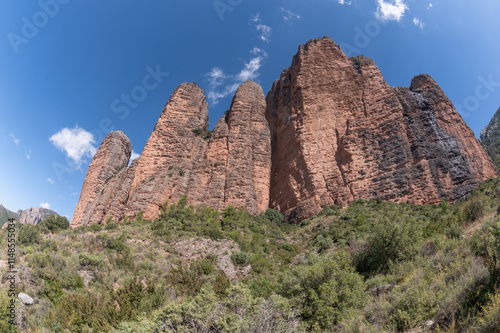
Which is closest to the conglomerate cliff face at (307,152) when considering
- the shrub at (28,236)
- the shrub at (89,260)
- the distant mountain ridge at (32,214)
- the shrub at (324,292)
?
the shrub at (28,236)

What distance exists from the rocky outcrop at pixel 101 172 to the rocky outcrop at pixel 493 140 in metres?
44.1

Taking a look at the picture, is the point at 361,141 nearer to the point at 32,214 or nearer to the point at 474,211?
the point at 474,211

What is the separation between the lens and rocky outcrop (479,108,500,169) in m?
37.6

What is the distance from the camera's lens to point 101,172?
1283 inches

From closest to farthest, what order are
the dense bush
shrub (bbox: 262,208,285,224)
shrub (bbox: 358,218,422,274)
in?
shrub (bbox: 358,218,422,274), the dense bush, shrub (bbox: 262,208,285,224)

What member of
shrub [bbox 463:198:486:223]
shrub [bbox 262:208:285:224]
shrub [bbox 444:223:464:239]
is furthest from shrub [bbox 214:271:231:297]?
shrub [bbox 262:208:285:224]

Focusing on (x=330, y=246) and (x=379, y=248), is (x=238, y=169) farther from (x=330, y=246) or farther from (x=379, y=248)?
(x=379, y=248)

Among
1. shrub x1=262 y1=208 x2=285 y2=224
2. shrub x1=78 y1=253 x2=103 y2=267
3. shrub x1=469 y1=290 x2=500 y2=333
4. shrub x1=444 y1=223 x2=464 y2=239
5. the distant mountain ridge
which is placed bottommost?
shrub x1=469 y1=290 x2=500 y2=333

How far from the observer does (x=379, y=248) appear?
37.8 ft

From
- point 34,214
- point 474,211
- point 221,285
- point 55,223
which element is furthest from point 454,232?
point 34,214

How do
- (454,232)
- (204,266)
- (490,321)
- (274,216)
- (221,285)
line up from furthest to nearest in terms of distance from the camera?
(274,216) < (204,266) < (221,285) < (454,232) < (490,321)

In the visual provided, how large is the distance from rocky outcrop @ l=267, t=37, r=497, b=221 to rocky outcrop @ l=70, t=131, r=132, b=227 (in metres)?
18.9

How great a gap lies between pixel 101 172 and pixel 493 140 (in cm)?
5907

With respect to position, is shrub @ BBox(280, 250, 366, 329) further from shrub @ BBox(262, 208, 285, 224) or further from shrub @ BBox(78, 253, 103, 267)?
shrub @ BBox(262, 208, 285, 224)
